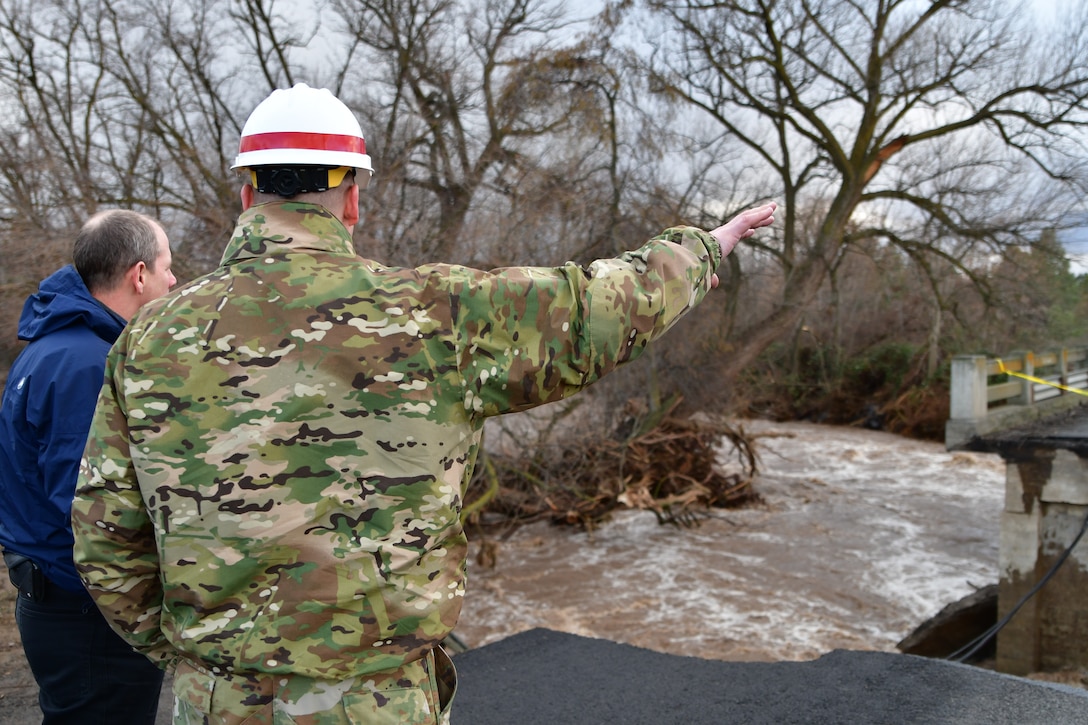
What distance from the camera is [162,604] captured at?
168 centimetres

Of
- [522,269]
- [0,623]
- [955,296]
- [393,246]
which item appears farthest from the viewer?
[955,296]

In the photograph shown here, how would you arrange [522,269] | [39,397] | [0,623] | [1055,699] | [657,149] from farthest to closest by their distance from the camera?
[657,149] → [0,623] → [1055,699] → [39,397] → [522,269]

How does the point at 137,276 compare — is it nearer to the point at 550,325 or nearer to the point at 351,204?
the point at 351,204

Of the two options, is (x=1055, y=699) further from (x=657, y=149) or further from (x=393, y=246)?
(x=657, y=149)

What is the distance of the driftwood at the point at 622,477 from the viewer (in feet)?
38.8

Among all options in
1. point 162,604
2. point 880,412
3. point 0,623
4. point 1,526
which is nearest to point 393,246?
point 0,623

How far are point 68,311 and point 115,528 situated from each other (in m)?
0.89

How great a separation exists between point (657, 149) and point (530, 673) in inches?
390

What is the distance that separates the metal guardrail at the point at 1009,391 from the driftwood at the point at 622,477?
4.24 m

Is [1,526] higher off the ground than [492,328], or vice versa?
[492,328]

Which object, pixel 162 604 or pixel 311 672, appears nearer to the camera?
pixel 311 672

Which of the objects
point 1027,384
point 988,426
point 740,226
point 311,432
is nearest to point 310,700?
point 311,432

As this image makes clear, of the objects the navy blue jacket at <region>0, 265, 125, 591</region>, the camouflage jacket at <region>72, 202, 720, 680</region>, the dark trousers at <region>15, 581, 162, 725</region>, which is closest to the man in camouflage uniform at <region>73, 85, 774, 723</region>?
the camouflage jacket at <region>72, 202, 720, 680</region>

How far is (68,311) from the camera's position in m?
2.23
